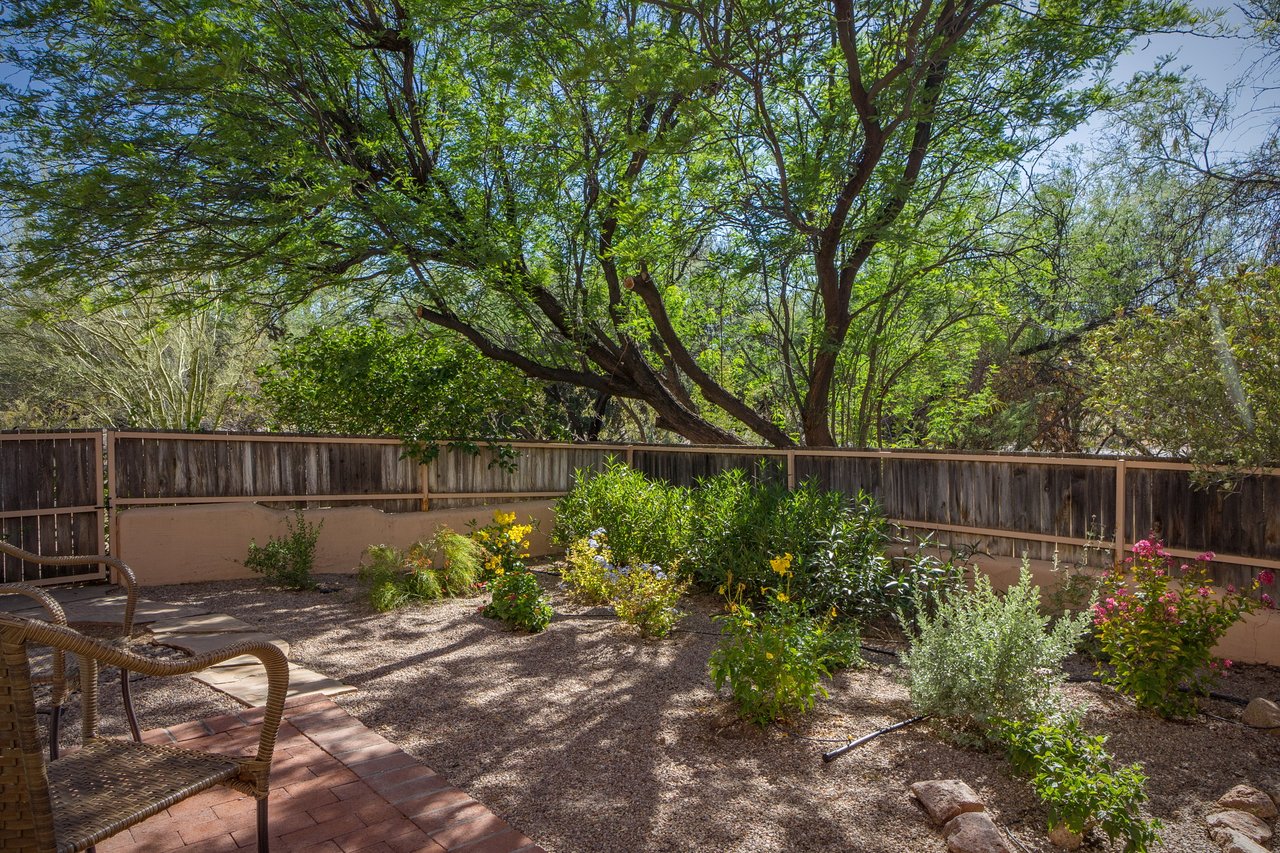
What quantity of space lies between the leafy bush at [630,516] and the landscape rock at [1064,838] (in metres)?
4.33

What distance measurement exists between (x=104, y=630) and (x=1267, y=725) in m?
5.68

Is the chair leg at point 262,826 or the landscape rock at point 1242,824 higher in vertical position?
the chair leg at point 262,826

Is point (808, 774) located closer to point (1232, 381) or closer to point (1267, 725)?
point (1267, 725)

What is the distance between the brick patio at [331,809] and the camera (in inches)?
112

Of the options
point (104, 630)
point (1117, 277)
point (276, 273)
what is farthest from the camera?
point (1117, 277)

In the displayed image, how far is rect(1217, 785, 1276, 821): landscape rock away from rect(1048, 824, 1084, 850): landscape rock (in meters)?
0.81

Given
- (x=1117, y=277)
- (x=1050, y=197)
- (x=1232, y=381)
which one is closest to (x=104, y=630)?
(x=1232, y=381)

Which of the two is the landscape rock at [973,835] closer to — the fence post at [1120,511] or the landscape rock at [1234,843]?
the landscape rock at [1234,843]

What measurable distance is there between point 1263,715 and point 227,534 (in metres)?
8.26

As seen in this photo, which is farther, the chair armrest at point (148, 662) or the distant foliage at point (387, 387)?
the distant foliage at point (387, 387)

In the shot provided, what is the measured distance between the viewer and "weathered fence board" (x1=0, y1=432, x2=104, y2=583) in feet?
23.2

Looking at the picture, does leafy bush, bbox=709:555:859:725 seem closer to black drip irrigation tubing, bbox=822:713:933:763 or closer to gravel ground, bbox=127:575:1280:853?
gravel ground, bbox=127:575:1280:853

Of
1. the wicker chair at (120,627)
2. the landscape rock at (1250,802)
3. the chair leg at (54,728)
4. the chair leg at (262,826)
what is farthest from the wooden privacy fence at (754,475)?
the chair leg at (262,826)

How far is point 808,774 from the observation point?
3.68m
